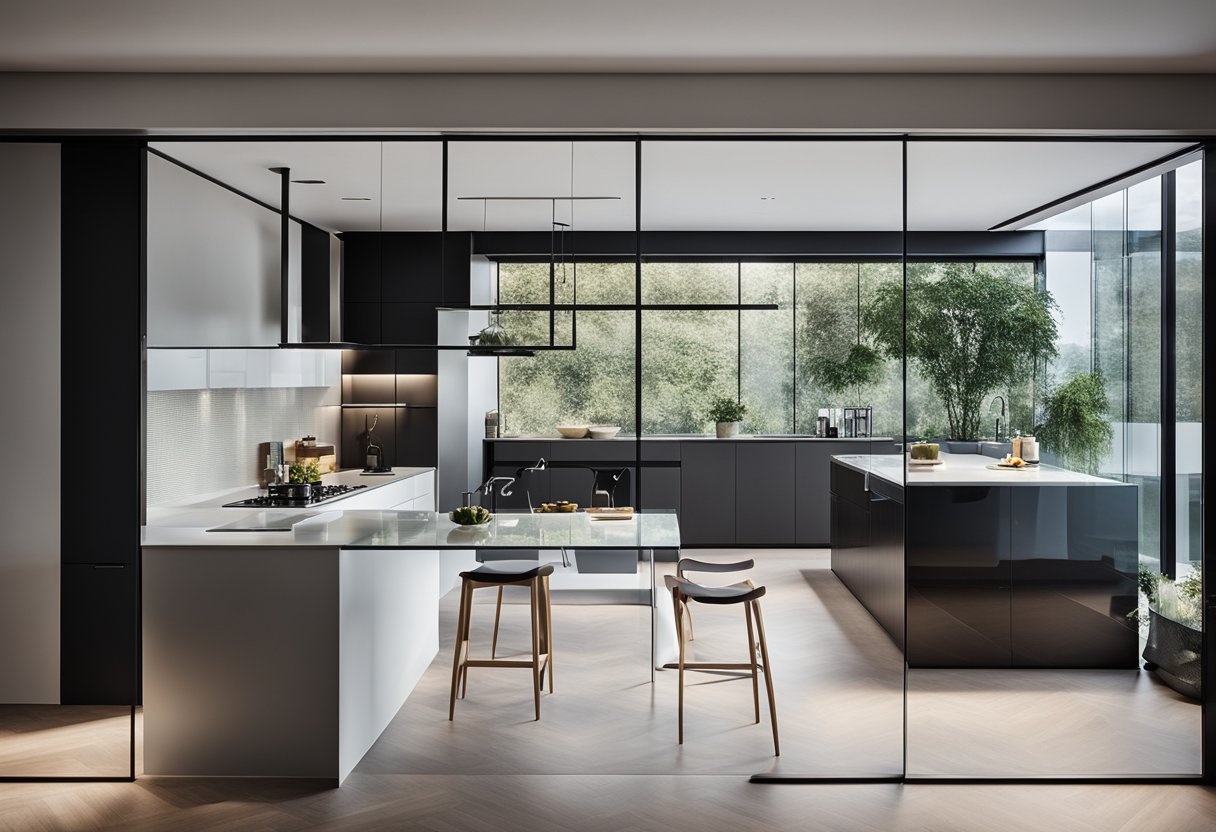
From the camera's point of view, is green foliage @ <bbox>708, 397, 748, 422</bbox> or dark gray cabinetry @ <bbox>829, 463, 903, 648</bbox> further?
green foliage @ <bbox>708, 397, 748, 422</bbox>

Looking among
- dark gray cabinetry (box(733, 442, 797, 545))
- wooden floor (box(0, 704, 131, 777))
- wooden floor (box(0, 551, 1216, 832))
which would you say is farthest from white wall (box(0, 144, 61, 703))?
dark gray cabinetry (box(733, 442, 797, 545))

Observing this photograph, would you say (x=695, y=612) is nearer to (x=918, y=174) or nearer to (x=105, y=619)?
(x=918, y=174)

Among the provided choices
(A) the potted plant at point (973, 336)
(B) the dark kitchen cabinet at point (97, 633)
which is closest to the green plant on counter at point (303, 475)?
(B) the dark kitchen cabinet at point (97, 633)

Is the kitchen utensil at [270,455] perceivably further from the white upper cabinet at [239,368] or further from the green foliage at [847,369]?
the green foliage at [847,369]

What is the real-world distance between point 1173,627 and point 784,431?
473cm

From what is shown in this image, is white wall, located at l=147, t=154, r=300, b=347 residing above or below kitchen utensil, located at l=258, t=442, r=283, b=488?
above

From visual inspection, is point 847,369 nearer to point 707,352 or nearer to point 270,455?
point 707,352

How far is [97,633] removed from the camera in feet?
13.4

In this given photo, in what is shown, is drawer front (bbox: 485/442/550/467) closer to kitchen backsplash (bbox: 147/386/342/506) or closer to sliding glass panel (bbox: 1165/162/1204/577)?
kitchen backsplash (bbox: 147/386/342/506)

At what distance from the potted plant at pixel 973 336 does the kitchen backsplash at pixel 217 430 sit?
165 inches

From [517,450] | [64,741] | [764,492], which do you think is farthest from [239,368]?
[764,492]

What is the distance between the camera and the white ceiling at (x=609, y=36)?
299cm

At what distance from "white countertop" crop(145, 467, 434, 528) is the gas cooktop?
2.1 inches

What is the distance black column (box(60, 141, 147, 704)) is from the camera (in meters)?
3.78
